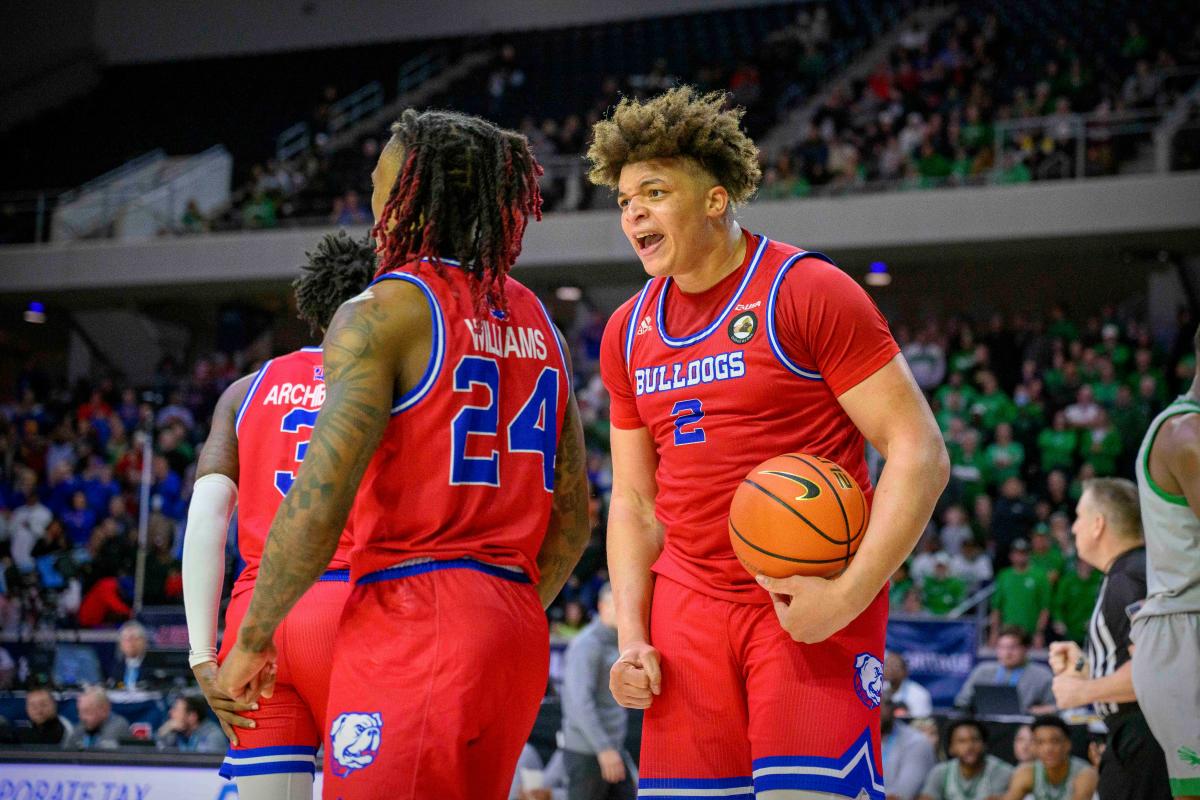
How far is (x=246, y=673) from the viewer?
2908 millimetres

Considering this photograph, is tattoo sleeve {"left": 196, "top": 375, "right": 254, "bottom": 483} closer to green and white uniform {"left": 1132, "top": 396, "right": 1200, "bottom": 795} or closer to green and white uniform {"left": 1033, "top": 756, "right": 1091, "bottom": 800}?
green and white uniform {"left": 1132, "top": 396, "right": 1200, "bottom": 795}

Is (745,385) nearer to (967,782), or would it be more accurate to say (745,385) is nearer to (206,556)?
(206,556)

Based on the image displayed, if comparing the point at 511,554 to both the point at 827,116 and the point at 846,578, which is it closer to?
the point at 846,578

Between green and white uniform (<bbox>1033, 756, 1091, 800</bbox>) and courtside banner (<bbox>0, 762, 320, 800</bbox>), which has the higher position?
courtside banner (<bbox>0, 762, 320, 800</bbox>)

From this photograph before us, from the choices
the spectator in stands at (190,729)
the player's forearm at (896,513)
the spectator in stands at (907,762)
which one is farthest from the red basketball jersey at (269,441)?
the spectator in stands at (907,762)

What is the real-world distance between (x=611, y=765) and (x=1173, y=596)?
176 inches

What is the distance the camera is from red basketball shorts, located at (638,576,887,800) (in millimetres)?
3043

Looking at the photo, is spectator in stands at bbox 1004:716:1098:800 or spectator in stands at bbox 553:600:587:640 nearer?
spectator in stands at bbox 1004:716:1098:800

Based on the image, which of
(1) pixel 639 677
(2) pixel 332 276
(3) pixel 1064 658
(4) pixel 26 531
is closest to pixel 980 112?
(4) pixel 26 531

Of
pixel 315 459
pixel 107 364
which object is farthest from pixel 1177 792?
pixel 107 364

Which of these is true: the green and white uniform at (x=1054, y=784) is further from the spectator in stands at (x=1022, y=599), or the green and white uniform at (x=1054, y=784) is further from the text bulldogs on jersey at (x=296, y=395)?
the text bulldogs on jersey at (x=296, y=395)

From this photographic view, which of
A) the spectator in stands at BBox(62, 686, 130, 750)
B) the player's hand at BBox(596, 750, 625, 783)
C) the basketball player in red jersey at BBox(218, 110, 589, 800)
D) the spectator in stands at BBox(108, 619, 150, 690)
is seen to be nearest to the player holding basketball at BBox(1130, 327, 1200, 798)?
the basketball player in red jersey at BBox(218, 110, 589, 800)

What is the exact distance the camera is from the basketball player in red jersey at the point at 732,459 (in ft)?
10.1

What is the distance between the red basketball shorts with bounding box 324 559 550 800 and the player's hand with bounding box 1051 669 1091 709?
2610 mm
